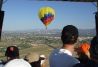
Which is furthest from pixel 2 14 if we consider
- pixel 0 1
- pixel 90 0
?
pixel 90 0

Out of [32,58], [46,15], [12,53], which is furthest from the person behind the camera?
[46,15]

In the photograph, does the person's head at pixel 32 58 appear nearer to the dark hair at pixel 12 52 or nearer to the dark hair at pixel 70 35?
the dark hair at pixel 12 52

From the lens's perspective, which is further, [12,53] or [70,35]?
[12,53]

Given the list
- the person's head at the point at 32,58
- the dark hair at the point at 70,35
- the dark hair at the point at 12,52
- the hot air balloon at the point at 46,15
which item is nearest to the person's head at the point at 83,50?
the dark hair at the point at 70,35

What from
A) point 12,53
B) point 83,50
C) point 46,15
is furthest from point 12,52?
point 46,15

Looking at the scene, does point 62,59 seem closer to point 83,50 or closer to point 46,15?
point 83,50

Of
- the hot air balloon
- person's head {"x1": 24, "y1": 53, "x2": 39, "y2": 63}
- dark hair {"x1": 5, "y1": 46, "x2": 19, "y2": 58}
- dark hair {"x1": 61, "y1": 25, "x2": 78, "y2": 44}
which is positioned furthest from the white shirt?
the hot air balloon

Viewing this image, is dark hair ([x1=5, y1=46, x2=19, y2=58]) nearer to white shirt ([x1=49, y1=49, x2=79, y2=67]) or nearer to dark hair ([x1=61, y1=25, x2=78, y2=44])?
white shirt ([x1=49, y1=49, x2=79, y2=67])

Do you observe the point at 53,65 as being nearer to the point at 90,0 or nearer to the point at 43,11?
the point at 90,0
